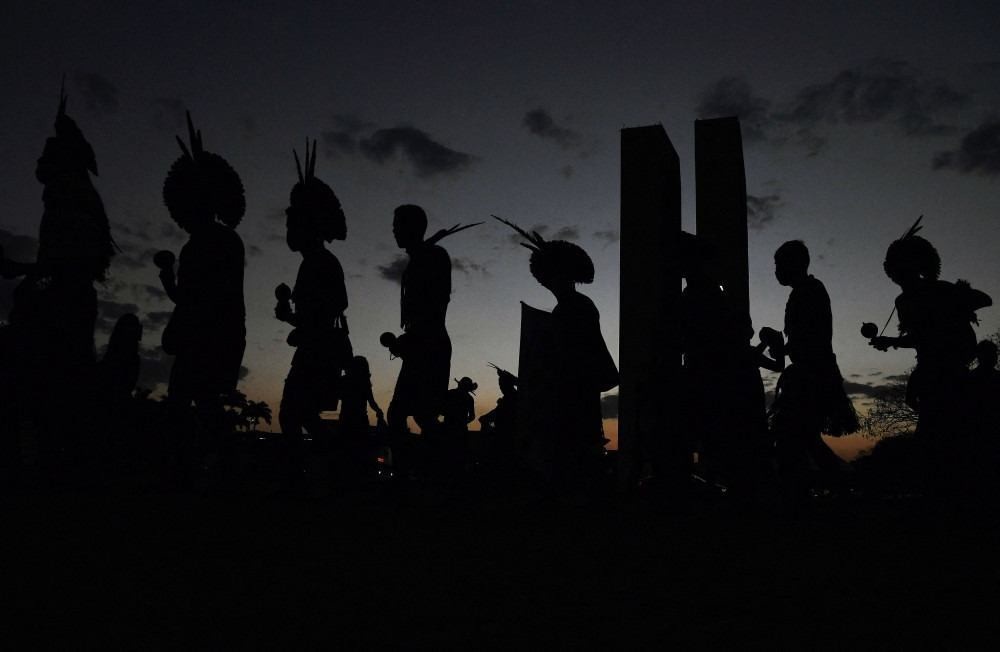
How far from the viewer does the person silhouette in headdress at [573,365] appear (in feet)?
18.3

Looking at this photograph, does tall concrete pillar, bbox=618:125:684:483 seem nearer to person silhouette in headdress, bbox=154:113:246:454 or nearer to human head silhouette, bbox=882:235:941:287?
human head silhouette, bbox=882:235:941:287

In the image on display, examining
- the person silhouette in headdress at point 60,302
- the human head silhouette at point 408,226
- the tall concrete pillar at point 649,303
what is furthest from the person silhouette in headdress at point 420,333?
the person silhouette in headdress at point 60,302

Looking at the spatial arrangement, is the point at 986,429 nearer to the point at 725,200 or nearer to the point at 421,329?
the point at 725,200

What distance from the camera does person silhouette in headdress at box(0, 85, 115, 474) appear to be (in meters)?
5.12

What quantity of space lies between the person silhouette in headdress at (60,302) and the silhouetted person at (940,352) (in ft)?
18.3

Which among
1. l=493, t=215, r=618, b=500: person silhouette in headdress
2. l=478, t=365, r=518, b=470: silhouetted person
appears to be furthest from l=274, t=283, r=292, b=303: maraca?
l=478, t=365, r=518, b=470: silhouetted person

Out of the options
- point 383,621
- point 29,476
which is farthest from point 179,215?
point 383,621

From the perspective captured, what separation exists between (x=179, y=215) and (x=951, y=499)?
5.69 m

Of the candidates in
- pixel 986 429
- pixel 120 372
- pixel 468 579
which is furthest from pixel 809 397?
pixel 120 372

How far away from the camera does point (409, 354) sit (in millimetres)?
5488

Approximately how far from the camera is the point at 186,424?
4992 millimetres

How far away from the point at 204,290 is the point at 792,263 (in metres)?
4.17

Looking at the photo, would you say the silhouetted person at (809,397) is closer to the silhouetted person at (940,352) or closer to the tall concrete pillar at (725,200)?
the silhouetted person at (940,352)

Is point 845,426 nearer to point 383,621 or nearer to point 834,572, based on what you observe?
point 834,572
